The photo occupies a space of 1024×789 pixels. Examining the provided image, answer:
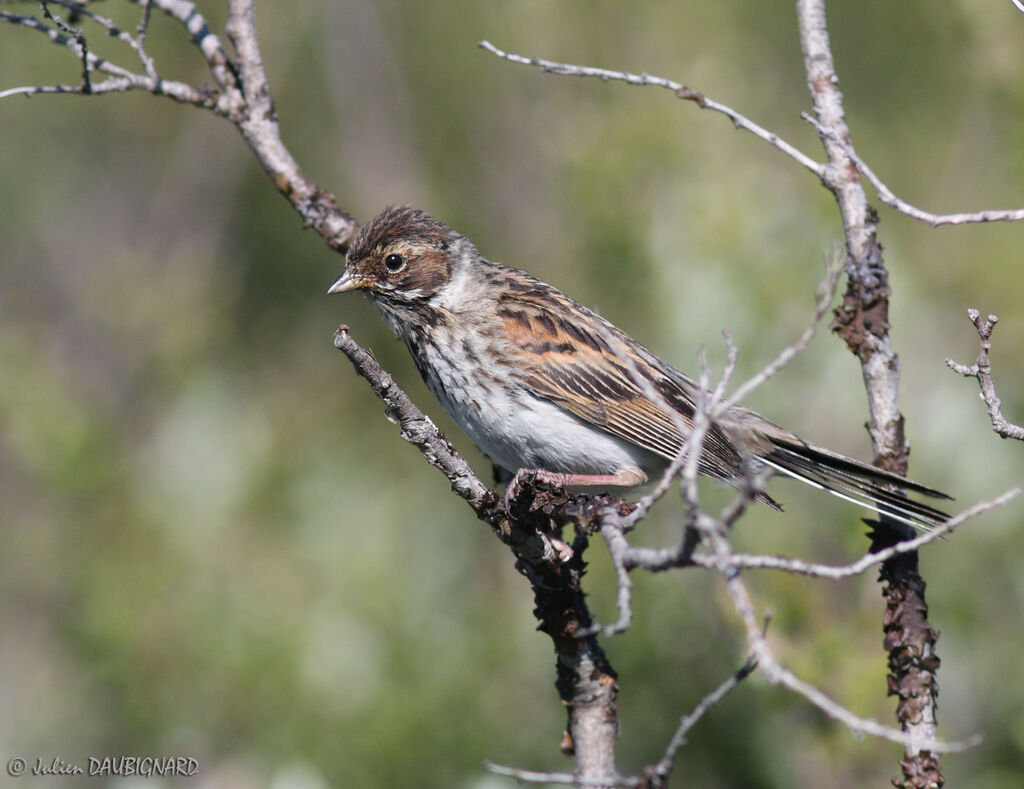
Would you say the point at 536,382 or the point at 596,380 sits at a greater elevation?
the point at 596,380

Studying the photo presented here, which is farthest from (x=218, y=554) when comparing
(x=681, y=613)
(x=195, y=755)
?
(x=681, y=613)

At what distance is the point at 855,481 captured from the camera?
4.12m

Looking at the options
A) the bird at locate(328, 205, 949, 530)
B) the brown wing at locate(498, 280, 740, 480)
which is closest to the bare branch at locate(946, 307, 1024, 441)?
the bird at locate(328, 205, 949, 530)

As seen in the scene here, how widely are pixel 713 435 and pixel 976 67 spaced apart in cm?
274

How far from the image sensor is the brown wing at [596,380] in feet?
15.3

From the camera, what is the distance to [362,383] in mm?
9297

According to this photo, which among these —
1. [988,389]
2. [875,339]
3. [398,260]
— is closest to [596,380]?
[398,260]

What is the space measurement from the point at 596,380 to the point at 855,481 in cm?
116

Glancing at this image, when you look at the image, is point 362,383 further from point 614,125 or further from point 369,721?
point 369,721

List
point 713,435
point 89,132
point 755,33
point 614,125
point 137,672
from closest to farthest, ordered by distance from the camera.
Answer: point 713,435 < point 137,672 < point 614,125 < point 755,33 < point 89,132

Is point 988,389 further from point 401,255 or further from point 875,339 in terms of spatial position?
point 401,255

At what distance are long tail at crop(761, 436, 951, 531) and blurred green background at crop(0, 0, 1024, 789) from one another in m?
0.92

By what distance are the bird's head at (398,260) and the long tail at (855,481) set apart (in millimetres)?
1570

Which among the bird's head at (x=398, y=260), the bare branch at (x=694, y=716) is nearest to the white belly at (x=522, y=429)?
the bird's head at (x=398, y=260)
